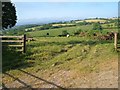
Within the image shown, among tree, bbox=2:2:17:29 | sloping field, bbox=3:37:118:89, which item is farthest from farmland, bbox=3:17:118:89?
tree, bbox=2:2:17:29

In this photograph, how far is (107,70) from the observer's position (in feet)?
44.0

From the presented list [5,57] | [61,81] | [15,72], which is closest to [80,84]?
[61,81]

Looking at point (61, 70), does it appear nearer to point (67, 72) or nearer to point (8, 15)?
point (67, 72)

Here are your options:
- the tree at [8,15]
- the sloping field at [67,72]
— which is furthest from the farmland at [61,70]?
the tree at [8,15]

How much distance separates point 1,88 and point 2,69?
3609 millimetres

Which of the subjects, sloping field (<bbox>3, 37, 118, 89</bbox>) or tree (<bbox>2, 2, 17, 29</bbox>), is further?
tree (<bbox>2, 2, 17, 29</bbox>)

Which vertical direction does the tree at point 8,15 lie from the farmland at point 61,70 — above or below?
above

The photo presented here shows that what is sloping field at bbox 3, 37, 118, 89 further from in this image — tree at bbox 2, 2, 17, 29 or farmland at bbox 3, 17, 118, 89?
tree at bbox 2, 2, 17, 29

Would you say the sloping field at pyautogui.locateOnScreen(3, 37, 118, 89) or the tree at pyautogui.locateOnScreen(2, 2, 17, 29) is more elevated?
the tree at pyautogui.locateOnScreen(2, 2, 17, 29)

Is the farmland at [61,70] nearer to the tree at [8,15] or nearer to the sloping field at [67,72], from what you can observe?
the sloping field at [67,72]

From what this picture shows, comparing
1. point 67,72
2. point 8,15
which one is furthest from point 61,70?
point 8,15

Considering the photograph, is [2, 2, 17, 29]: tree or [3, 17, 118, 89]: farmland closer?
[3, 17, 118, 89]: farmland

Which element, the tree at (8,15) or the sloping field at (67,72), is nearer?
the sloping field at (67,72)

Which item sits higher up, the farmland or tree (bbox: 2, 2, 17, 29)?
tree (bbox: 2, 2, 17, 29)
